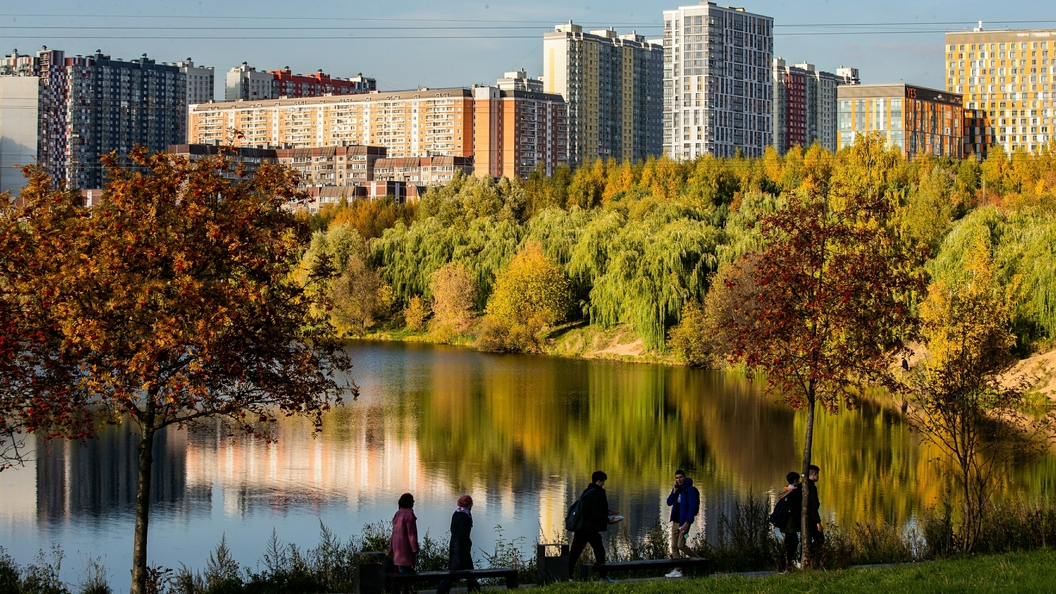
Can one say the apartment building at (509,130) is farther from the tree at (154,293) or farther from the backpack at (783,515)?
the tree at (154,293)

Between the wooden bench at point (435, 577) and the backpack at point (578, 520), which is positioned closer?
the wooden bench at point (435, 577)

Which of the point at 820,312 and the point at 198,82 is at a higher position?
the point at 198,82

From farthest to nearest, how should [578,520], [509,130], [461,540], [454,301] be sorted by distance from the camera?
1. [509,130]
2. [454,301]
3. [578,520]
4. [461,540]

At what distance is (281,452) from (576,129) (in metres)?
119

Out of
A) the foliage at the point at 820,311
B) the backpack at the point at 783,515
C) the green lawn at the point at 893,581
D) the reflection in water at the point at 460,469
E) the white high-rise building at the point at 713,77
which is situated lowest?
the reflection in water at the point at 460,469

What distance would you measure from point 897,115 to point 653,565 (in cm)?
14567

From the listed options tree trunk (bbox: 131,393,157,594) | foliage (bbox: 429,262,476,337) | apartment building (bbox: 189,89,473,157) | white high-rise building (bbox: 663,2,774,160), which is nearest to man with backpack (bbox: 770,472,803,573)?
tree trunk (bbox: 131,393,157,594)

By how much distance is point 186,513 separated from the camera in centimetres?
2203

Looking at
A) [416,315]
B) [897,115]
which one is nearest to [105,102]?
[897,115]

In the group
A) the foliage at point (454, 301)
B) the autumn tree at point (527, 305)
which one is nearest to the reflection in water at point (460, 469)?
the autumn tree at point (527, 305)

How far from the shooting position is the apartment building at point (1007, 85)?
163 meters

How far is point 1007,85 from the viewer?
164750 mm

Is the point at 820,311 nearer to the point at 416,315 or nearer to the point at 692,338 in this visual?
the point at 692,338

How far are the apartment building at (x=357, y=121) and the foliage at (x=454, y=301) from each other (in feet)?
237
